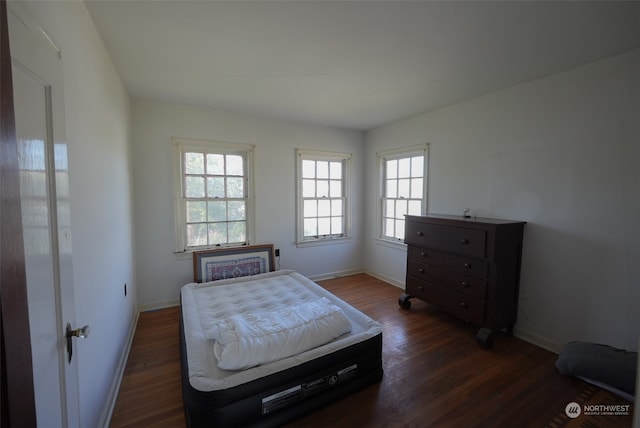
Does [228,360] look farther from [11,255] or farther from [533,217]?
[533,217]

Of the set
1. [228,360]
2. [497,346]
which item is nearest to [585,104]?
[497,346]

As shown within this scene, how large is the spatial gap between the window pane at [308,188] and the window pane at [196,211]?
1473mm

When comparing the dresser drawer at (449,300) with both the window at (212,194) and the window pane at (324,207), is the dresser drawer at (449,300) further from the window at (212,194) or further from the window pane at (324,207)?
the window at (212,194)

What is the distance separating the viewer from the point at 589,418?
1.75 m

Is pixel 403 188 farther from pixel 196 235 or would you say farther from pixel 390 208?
pixel 196 235

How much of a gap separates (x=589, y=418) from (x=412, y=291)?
1710 mm

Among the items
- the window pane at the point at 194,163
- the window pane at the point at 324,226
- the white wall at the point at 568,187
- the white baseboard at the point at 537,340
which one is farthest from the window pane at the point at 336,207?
the white baseboard at the point at 537,340

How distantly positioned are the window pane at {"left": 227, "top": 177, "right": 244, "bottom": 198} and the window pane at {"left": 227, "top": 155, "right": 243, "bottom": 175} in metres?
0.08

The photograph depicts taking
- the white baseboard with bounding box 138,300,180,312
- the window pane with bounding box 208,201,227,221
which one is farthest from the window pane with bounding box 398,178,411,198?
the white baseboard with bounding box 138,300,180,312

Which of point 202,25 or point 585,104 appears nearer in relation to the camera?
point 202,25

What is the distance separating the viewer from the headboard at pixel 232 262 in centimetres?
331

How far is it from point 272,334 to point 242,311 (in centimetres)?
73

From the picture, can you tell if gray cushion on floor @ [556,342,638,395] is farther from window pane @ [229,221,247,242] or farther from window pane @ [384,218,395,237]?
window pane @ [229,221,247,242]

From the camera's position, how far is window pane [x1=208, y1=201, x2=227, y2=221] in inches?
142
